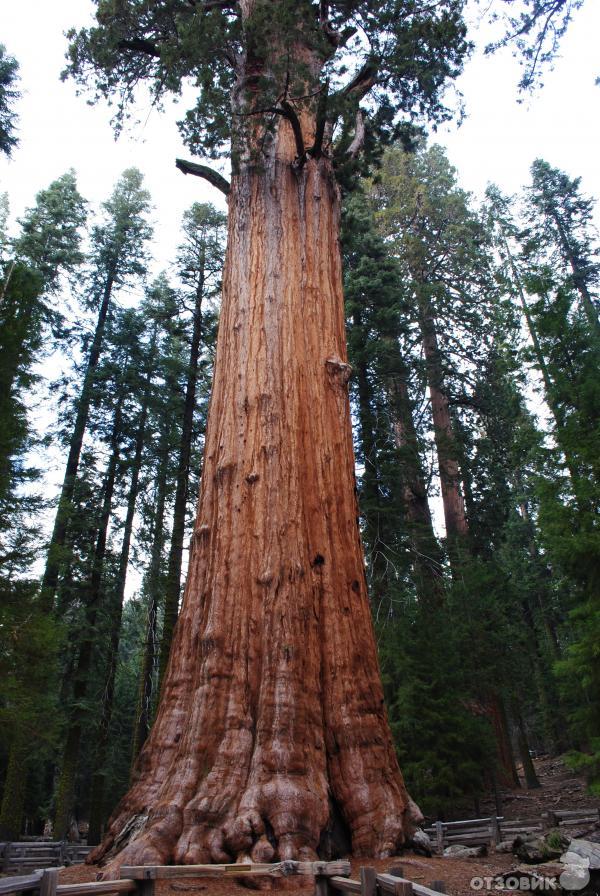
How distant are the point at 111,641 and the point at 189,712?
13476mm

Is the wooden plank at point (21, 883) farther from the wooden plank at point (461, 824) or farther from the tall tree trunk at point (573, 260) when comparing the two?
the tall tree trunk at point (573, 260)

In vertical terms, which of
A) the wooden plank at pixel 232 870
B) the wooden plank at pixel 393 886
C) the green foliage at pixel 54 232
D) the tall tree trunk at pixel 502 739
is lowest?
the wooden plank at pixel 393 886

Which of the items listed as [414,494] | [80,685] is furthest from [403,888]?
[80,685]

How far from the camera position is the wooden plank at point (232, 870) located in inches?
139

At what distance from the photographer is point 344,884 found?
3.53 m

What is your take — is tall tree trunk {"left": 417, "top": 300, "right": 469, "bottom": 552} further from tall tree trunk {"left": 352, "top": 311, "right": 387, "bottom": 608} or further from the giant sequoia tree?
the giant sequoia tree

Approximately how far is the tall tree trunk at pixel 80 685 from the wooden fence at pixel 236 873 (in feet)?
43.2

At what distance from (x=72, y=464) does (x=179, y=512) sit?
4239 millimetres

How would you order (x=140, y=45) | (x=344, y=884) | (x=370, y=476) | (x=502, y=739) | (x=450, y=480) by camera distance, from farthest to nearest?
(x=450, y=480)
(x=502, y=739)
(x=370, y=476)
(x=140, y=45)
(x=344, y=884)

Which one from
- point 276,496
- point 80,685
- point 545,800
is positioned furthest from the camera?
point 80,685

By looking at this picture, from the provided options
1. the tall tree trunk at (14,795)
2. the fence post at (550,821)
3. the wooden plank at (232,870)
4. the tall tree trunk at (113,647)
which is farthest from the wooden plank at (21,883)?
the tall tree trunk at (113,647)

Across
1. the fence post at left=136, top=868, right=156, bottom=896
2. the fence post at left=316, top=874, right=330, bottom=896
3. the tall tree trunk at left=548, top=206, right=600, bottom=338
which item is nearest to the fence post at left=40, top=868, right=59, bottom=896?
the fence post at left=136, top=868, right=156, bottom=896

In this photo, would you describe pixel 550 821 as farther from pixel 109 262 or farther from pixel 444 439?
pixel 109 262

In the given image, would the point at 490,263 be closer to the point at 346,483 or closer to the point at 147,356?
the point at 147,356
